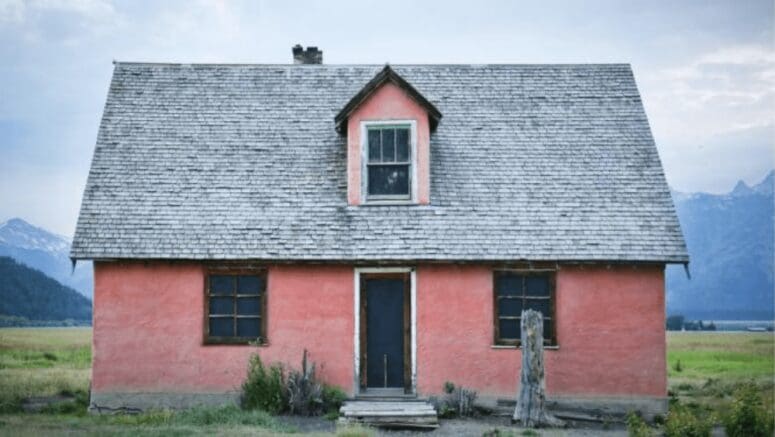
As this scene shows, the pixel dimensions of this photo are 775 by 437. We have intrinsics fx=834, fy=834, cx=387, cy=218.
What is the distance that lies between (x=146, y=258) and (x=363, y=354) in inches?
192

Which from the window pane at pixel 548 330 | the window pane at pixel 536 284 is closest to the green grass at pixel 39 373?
the window pane at pixel 536 284

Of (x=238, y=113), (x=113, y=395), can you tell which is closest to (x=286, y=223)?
(x=238, y=113)

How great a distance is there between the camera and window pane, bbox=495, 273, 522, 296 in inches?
688

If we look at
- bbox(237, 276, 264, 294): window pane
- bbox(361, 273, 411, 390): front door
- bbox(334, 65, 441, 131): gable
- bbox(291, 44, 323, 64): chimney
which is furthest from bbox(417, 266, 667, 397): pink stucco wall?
bbox(291, 44, 323, 64): chimney

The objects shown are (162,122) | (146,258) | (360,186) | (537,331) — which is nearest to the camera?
(537,331)

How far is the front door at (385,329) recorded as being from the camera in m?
17.5

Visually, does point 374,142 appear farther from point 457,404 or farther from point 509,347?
point 457,404

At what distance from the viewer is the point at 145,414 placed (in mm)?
16094

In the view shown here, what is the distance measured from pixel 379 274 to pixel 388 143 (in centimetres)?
298

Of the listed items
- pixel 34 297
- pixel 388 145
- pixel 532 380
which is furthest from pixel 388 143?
pixel 34 297

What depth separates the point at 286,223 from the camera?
58.2 ft

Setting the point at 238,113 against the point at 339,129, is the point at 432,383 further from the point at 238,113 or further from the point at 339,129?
the point at 238,113

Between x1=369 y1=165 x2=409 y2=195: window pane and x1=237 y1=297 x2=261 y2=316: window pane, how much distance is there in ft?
11.3

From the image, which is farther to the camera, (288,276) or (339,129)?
(339,129)
